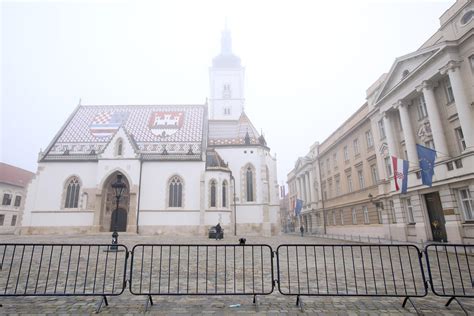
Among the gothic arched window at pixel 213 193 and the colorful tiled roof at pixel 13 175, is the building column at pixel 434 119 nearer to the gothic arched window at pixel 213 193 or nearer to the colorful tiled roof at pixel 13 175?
the gothic arched window at pixel 213 193

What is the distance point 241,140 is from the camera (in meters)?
35.1

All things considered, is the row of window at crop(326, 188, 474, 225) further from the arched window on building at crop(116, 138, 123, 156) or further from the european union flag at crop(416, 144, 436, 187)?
the arched window on building at crop(116, 138, 123, 156)

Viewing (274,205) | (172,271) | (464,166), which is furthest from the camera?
(274,205)

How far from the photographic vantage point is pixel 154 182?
30031 mm

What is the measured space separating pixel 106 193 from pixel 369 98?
2885 centimetres

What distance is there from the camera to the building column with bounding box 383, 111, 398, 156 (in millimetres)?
21062

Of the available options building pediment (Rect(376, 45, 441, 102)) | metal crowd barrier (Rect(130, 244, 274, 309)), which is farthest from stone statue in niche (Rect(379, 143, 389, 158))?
metal crowd barrier (Rect(130, 244, 274, 309))

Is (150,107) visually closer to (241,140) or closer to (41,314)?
(241,140)

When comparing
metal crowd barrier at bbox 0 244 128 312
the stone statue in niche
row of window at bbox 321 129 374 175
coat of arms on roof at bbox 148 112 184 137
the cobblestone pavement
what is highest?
coat of arms on roof at bbox 148 112 184 137

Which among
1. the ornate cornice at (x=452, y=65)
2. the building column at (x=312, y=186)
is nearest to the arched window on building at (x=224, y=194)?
the building column at (x=312, y=186)

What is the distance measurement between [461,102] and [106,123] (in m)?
37.2

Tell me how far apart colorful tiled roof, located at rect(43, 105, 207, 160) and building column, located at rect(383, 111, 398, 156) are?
1928cm

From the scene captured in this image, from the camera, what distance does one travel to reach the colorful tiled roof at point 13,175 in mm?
41894

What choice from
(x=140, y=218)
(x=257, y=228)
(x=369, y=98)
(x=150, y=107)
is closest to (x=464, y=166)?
(x=369, y=98)
